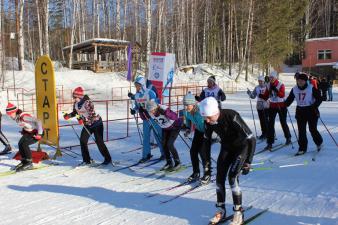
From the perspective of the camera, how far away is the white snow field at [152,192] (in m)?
4.97

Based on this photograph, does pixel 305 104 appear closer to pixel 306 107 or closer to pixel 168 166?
pixel 306 107

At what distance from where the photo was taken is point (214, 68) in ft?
130

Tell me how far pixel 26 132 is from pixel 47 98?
176 cm

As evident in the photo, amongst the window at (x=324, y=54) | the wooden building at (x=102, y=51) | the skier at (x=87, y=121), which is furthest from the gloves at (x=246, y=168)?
the window at (x=324, y=54)

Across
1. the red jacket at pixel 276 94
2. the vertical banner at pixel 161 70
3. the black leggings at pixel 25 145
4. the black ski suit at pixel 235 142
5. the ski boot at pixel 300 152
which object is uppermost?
the vertical banner at pixel 161 70

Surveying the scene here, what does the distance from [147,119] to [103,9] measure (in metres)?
35.5

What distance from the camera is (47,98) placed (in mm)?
9352

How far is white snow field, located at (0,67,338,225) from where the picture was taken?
16.3 ft

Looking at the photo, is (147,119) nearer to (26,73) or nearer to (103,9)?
(26,73)

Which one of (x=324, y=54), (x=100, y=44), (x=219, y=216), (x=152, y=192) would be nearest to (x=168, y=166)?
(x=152, y=192)

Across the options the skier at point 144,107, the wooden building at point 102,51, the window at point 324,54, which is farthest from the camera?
the window at point 324,54

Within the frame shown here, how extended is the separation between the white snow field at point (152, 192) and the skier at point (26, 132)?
32 centimetres

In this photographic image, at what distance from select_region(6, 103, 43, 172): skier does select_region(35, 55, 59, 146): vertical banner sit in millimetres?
1366

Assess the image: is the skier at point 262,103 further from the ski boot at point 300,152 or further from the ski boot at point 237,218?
the ski boot at point 237,218
